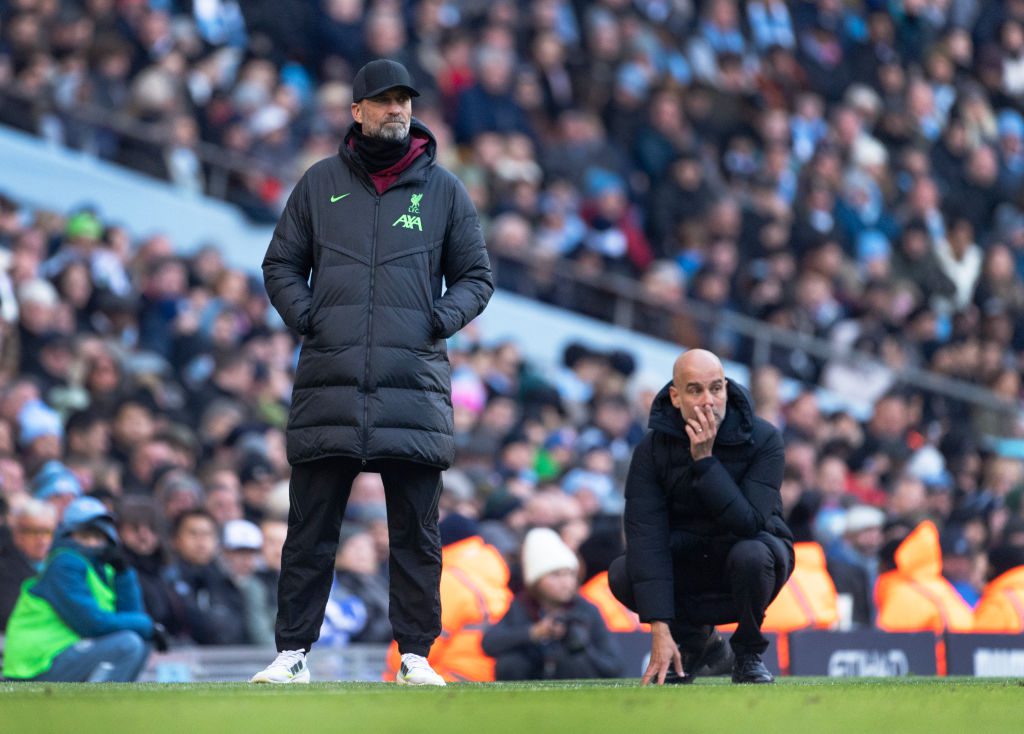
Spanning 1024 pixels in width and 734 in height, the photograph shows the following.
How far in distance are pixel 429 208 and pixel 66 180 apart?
977 cm

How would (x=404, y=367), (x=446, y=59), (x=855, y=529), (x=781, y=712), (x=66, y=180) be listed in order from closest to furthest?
(x=781, y=712), (x=404, y=367), (x=855, y=529), (x=66, y=180), (x=446, y=59)

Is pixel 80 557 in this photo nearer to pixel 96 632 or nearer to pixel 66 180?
pixel 96 632

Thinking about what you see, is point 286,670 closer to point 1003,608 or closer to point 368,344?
point 368,344

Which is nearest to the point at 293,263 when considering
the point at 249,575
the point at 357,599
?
the point at 249,575

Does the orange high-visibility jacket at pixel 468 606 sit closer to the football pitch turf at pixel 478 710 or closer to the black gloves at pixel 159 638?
the black gloves at pixel 159 638

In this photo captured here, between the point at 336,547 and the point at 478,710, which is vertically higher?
the point at 336,547

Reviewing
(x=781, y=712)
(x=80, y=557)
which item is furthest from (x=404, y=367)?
(x=80, y=557)

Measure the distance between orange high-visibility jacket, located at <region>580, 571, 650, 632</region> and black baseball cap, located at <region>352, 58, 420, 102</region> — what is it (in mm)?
4092

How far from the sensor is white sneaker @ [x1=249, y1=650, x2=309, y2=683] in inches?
269

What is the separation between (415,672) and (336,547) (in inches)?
20.5

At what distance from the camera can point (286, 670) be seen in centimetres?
691

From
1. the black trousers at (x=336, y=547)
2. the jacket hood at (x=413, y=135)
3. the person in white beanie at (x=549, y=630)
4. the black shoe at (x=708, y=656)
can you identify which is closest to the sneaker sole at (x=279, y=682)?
the black trousers at (x=336, y=547)

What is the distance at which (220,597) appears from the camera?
36.4ft

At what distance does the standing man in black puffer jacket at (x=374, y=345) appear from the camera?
687cm
